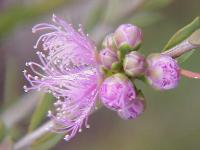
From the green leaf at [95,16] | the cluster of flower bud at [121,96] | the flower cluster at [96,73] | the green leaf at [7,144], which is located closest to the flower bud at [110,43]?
the flower cluster at [96,73]

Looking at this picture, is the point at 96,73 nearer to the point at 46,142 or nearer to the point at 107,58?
the point at 107,58

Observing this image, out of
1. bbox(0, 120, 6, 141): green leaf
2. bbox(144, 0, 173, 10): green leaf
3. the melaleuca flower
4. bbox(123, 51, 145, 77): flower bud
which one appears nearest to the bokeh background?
bbox(144, 0, 173, 10): green leaf

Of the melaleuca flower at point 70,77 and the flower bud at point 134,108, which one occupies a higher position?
the melaleuca flower at point 70,77

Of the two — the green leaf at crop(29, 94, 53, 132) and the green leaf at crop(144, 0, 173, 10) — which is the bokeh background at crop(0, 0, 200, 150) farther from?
the green leaf at crop(29, 94, 53, 132)

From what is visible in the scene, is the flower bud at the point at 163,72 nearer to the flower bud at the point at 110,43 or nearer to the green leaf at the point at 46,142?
the flower bud at the point at 110,43

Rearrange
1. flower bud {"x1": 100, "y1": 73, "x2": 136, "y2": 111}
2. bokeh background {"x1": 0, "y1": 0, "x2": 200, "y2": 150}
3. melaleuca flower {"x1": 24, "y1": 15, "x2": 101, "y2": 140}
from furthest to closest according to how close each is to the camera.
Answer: bokeh background {"x1": 0, "y1": 0, "x2": 200, "y2": 150}
melaleuca flower {"x1": 24, "y1": 15, "x2": 101, "y2": 140}
flower bud {"x1": 100, "y1": 73, "x2": 136, "y2": 111}

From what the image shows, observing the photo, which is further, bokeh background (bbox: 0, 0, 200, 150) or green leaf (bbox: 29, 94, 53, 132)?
bokeh background (bbox: 0, 0, 200, 150)
